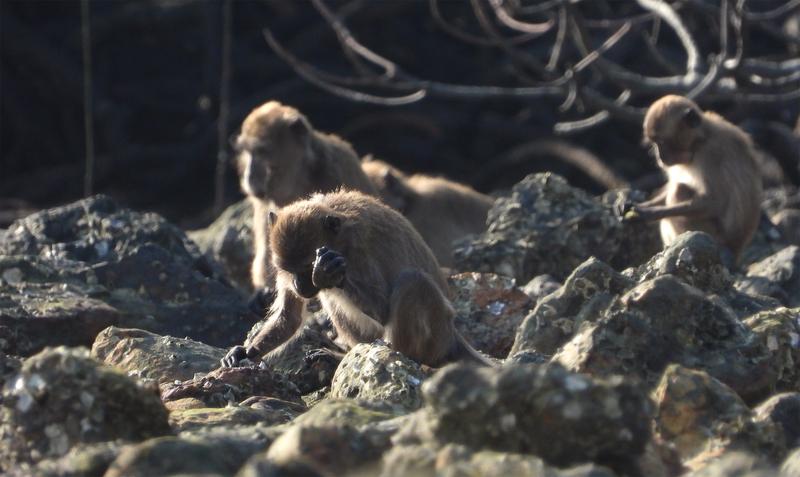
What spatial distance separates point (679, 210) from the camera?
10250 mm

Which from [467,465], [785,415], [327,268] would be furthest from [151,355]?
[467,465]

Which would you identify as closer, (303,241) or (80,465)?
(80,465)

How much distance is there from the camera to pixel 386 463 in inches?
164

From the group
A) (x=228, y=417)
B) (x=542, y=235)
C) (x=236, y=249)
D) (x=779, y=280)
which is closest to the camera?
(x=228, y=417)

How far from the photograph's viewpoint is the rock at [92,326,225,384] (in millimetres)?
6500

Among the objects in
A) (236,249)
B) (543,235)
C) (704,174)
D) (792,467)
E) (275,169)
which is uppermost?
(792,467)

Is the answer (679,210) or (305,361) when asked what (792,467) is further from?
(679,210)

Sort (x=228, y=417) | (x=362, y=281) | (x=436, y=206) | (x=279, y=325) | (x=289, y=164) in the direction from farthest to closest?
(x=436, y=206) < (x=289, y=164) < (x=279, y=325) < (x=362, y=281) < (x=228, y=417)

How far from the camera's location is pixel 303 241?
713cm

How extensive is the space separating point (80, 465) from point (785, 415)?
227cm

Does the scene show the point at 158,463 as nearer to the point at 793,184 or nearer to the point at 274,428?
the point at 274,428

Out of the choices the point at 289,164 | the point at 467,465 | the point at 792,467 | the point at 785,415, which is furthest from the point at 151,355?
the point at 289,164

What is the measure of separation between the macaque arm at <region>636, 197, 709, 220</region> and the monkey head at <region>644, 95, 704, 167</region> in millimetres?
280

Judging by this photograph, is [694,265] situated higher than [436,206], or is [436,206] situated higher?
[694,265]
